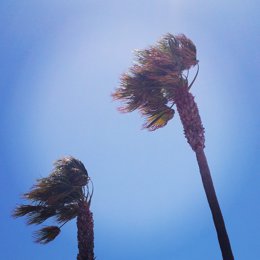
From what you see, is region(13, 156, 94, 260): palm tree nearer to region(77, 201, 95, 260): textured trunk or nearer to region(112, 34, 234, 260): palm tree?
region(77, 201, 95, 260): textured trunk

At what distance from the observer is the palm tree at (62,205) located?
14.0m

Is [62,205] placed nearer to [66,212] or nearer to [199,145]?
[66,212]

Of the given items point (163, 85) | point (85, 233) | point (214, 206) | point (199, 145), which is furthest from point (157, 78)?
point (85, 233)

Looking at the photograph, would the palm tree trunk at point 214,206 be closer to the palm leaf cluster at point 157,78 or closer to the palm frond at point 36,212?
the palm leaf cluster at point 157,78

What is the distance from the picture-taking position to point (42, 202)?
565 inches

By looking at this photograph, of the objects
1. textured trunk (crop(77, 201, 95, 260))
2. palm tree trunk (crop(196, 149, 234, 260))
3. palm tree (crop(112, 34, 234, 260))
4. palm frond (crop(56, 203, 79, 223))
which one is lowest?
palm tree trunk (crop(196, 149, 234, 260))

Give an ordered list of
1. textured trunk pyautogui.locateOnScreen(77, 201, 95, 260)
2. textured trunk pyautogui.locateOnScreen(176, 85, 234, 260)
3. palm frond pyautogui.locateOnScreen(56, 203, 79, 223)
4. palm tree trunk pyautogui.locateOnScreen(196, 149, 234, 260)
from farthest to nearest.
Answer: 1. palm frond pyautogui.locateOnScreen(56, 203, 79, 223)
2. textured trunk pyautogui.locateOnScreen(77, 201, 95, 260)
3. textured trunk pyautogui.locateOnScreen(176, 85, 234, 260)
4. palm tree trunk pyautogui.locateOnScreen(196, 149, 234, 260)

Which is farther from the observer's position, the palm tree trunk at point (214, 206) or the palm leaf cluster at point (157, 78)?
the palm leaf cluster at point (157, 78)

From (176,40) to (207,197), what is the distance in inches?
215

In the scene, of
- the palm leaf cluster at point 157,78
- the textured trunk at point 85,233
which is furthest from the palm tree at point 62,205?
the palm leaf cluster at point 157,78

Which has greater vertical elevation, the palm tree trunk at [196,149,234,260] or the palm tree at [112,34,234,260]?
the palm tree at [112,34,234,260]

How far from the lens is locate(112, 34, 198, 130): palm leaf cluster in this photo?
39.3 ft

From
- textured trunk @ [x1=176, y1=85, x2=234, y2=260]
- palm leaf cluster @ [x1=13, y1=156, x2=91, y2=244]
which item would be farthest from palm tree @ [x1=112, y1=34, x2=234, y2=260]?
palm leaf cluster @ [x1=13, y1=156, x2=91, y2=244]

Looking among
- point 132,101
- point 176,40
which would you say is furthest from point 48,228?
point 176,40
